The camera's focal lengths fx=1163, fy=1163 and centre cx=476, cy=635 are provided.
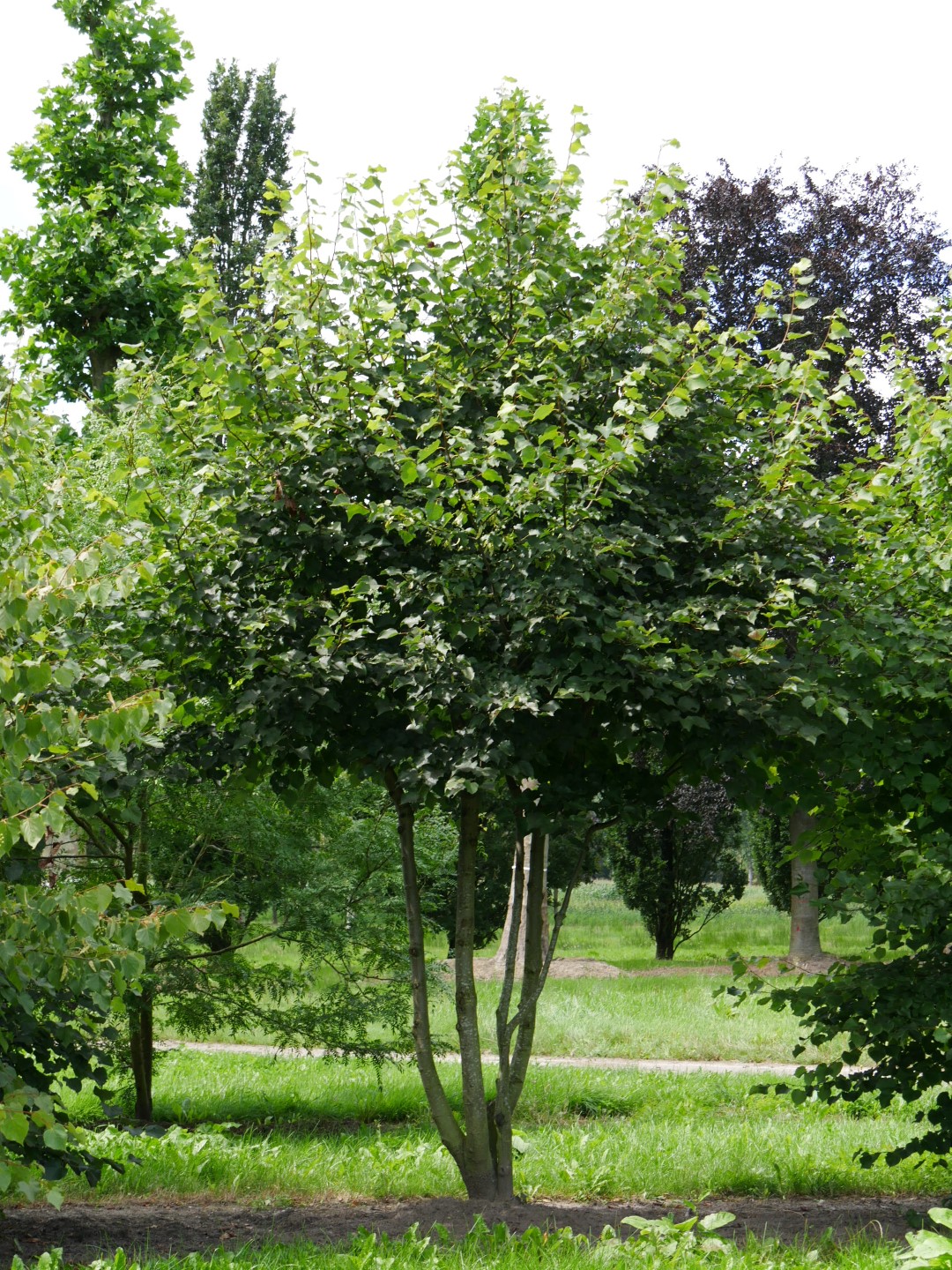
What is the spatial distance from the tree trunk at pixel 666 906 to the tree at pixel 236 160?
44.8 feet

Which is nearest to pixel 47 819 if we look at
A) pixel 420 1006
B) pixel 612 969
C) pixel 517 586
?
pixel 517 586

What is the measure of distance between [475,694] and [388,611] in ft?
1.98

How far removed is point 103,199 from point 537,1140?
1003cm

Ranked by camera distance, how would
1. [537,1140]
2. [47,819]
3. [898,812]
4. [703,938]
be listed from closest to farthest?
[47,819], [898,812], [537,1140], [703,938]

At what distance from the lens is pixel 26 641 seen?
11.4ft

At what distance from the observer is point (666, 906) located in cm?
2016

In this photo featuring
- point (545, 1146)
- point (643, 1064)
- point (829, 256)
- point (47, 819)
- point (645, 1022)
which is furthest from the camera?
point (829, 256)

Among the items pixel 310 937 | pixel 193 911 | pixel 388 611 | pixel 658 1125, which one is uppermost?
pixel 388 611

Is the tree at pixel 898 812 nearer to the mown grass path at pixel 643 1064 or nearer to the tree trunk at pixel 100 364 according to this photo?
the mown grass path at pixel 643 1064

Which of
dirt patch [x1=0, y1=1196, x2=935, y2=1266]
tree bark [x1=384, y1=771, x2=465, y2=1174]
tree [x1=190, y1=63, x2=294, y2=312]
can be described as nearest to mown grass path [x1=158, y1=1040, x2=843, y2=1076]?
dirt patch [x1=0, y1=1196, x2=935, y2=1266]

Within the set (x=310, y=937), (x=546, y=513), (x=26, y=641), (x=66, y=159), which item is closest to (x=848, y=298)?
(x=66, y=159)

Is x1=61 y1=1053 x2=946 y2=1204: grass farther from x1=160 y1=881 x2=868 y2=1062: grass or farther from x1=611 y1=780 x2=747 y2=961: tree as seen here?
x1=611 y1=780 x2=747 y2=961: tree

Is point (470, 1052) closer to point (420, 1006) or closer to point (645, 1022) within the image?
point (420, 1006)

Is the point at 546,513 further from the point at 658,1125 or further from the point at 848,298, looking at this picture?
the point at 848,298
